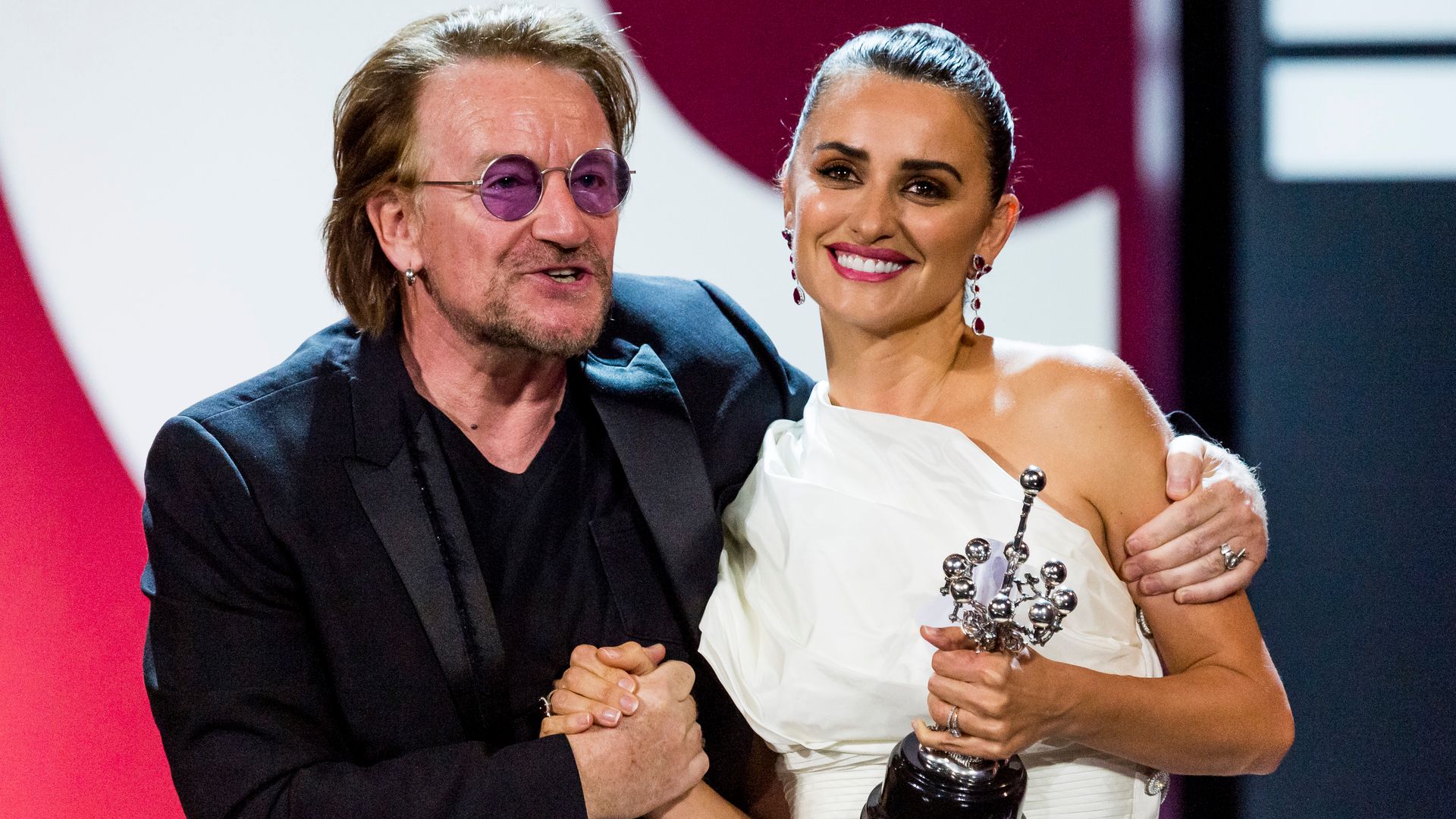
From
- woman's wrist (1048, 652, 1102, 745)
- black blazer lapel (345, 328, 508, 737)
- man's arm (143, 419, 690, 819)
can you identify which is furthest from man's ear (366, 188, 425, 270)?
woman's wrist (1048, 652, 1102, 745)

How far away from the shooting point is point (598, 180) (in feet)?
7.19

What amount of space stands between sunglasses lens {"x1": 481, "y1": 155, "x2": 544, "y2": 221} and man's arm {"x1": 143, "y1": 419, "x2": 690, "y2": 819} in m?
0.58

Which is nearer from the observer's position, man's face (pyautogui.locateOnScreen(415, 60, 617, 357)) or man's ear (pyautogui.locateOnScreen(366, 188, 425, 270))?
A: man's face (pyautogui.locateOnScreen(415, 60, 617, 357))

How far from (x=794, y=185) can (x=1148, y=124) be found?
4.32 feet

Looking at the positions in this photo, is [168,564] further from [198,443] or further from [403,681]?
[403,681]

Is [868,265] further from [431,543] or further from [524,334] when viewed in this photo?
[431,543]

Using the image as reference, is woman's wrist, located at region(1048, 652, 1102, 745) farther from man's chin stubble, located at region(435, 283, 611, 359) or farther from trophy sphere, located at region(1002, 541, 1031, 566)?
man's chin stubble, located at region(435, 283, 611, 359)

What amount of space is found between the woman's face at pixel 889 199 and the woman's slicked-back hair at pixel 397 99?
528mm

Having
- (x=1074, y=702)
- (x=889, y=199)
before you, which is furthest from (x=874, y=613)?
(x=889, y=199)

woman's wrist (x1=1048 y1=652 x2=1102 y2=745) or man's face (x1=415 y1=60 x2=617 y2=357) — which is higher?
man's face (x1=415 y1=60 x2=617 y2=357)

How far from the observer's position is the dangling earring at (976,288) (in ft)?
6.65

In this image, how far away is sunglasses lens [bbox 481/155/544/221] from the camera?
2123 millimetres

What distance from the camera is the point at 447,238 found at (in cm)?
220

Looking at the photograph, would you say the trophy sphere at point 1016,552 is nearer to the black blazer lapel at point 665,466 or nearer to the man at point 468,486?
the man at point 468,486
